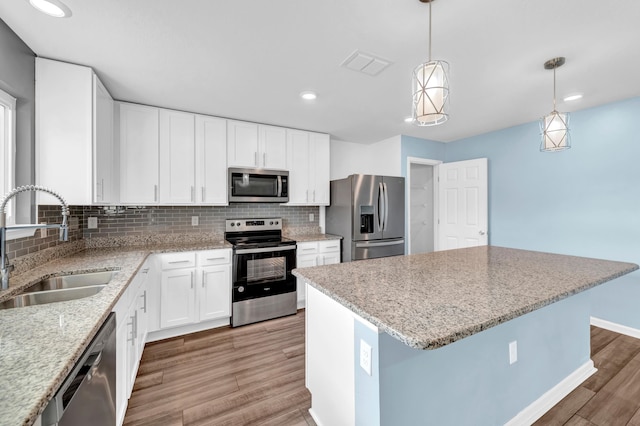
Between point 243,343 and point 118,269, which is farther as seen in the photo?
point 243,343

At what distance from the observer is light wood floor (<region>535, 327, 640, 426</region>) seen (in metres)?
1.69

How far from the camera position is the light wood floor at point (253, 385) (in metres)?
1.72

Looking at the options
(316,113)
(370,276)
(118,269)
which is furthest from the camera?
(316,113)

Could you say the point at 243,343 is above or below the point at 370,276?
below

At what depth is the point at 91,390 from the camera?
108 cm

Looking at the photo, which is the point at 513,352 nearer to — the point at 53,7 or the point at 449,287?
the point at 449,287

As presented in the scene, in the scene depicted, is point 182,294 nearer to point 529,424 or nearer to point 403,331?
point 403,331

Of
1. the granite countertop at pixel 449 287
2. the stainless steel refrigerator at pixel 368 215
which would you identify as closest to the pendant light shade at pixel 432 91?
the granite countertop at pixel 449 287

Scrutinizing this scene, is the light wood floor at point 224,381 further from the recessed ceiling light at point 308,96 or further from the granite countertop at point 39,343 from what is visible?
the recessed ceiling light at point 308,96

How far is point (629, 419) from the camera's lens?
5.58 ft

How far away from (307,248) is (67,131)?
2490 millimetres

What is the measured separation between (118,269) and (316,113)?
239 centimetres

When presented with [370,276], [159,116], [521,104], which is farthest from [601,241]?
[159,116]

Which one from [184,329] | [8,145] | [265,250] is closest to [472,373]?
[265,250]
